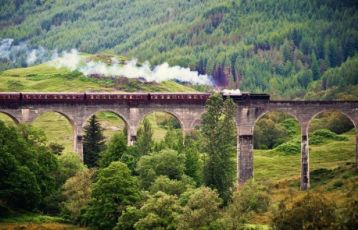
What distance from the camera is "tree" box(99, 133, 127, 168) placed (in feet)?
303

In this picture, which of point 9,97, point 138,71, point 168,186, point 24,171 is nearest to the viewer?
point 24,171

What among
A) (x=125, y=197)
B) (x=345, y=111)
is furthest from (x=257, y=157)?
(x=125, y=197)

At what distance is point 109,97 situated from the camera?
331 ft

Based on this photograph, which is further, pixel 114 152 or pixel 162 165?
pixel 114 152

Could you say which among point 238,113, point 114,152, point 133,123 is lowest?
point 114,152

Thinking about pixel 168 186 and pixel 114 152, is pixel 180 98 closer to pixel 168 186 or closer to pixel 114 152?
pixel 114 152

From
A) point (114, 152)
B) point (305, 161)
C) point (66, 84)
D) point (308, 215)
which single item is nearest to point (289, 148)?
point (305, 161)

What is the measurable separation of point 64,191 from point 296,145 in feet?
206

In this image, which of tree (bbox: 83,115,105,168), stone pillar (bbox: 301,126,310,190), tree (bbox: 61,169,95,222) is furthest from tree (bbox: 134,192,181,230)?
stone pillar (bbox: 301,126,310,190)

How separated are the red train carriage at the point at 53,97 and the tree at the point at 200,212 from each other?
106 ft

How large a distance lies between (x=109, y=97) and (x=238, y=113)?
54.5 ft

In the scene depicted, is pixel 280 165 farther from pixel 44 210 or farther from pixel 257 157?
pixel 44 210

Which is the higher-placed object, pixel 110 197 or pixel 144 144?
pixel 144 144

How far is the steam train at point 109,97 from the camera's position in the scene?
9731 cm
